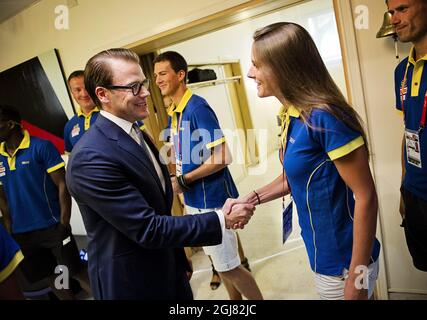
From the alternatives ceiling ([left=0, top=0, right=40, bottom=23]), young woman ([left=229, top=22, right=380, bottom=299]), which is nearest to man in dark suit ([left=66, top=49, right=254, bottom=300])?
young woman ([left=229, top=22, right=380, bottom=299])

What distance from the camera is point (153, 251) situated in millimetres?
857

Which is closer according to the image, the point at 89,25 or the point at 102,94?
the point at 102,94

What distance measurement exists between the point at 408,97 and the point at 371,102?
0.86 ft

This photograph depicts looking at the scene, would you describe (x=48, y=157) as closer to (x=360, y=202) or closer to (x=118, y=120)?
(x=118, y=120)

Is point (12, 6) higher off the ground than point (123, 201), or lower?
higher

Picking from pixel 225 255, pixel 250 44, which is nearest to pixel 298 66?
pixel 225 255

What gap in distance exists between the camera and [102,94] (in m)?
0.82

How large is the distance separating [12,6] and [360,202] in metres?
2.42

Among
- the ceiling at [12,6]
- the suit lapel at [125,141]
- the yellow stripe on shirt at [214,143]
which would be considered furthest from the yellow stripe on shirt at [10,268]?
the ceiling at [12,6]

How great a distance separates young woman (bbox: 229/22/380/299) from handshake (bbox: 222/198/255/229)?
0.72 feet

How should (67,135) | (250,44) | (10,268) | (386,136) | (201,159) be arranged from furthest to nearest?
1. (250,44)
2. (67,135)
3. (201,159)
4. (386,136)
5. (10,268)

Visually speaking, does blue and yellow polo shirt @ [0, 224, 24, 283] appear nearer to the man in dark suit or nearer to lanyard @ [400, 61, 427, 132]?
the man in dark suit
